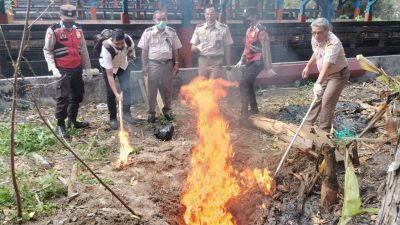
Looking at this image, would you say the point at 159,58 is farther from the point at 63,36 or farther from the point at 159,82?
the point at 63,36

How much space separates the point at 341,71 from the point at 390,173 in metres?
4.61

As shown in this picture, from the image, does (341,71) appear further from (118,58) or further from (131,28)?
(131,28)

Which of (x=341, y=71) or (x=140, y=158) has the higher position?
(x=341, y=71)

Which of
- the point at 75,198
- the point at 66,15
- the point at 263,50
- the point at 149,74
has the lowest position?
the point at 75,198

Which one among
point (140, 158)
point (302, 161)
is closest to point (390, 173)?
point (302, 161)

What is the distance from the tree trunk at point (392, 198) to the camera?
1.95 metres

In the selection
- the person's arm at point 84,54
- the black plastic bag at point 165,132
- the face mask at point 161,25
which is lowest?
the black plastic bag at point 165,132

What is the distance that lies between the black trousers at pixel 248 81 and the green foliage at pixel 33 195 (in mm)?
4127

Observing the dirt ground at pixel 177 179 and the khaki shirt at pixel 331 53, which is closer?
the dirt ground at pixel 177 179

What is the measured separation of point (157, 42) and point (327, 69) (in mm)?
3491

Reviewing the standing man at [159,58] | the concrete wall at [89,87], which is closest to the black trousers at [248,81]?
the standing man at [159,58]

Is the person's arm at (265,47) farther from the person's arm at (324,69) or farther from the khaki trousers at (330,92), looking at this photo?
the person's arm at (324,69)

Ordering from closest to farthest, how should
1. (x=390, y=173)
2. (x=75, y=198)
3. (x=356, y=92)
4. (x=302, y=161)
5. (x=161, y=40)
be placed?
(x=390, y=173) < (x=75, y=198) < (x=302, y=161) < (x=161, y=40) < (x=356, y=92)

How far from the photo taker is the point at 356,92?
10.8 m
